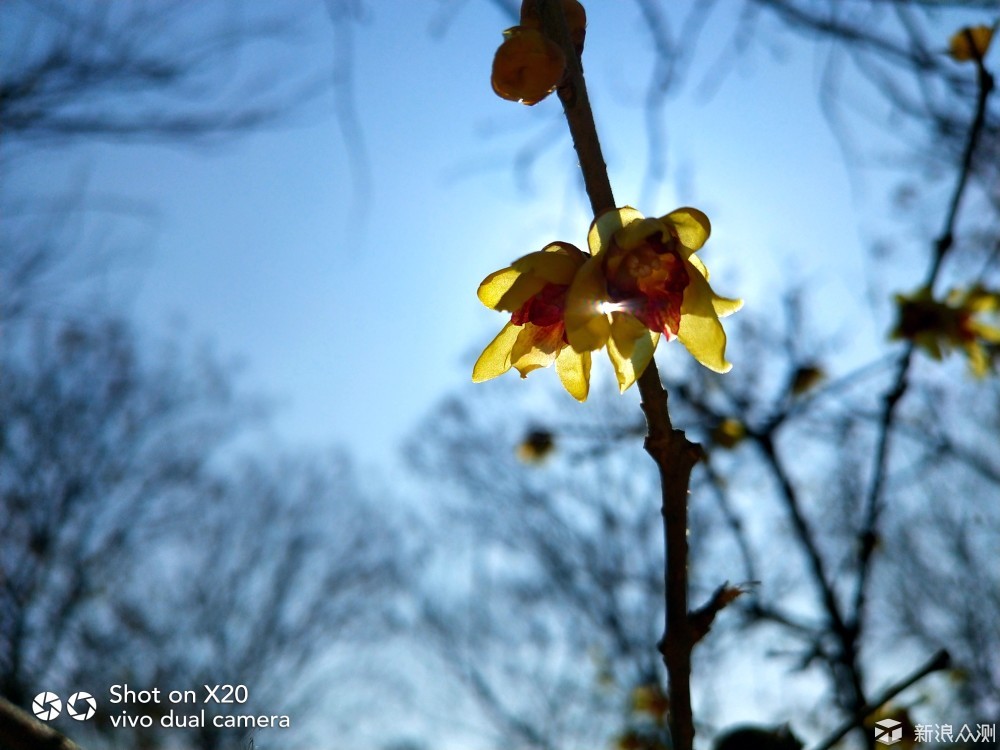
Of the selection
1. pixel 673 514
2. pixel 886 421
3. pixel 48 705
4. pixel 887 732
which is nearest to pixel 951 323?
pixel 886 421

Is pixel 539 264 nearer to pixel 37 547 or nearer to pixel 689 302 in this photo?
pixel 689 302

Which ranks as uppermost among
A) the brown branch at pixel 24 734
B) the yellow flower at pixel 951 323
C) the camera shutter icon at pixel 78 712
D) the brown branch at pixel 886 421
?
the yellow flower at pixel 951 323

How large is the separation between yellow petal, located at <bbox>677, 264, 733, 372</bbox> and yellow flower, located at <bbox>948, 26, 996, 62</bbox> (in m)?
0.87

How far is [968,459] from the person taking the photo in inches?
96.0

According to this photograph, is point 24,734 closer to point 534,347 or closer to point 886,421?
point 534,347

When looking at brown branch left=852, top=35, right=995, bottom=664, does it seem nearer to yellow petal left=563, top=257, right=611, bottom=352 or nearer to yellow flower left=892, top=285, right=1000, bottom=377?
yellow flower left=892, top=285, right=1000, bottom=377

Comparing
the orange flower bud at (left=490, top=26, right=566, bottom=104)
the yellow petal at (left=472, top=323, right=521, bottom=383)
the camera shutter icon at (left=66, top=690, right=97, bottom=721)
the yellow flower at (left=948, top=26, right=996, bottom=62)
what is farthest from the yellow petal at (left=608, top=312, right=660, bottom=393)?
the camera shutter icon at (left=66, top=690, right=97, bottom=721)

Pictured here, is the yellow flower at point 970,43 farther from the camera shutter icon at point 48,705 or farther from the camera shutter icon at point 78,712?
the camera shutter icon at point 78,712

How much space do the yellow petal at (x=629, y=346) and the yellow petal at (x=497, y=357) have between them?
11 cm

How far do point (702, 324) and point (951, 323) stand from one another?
1.95 meters

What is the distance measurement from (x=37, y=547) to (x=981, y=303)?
8513 millimetres

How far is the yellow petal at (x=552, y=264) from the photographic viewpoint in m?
0.73

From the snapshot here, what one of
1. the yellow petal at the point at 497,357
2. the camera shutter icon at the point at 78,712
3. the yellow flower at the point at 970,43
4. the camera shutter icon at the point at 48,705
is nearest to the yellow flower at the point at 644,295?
the yellow petal at the point at 497,357

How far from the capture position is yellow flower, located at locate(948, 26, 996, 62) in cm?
126
